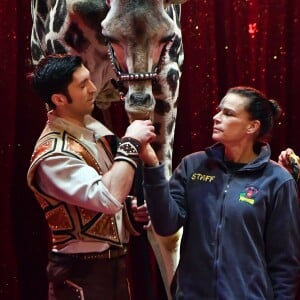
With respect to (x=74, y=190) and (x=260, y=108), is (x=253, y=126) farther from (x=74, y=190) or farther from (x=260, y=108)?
(x=74, y=190)

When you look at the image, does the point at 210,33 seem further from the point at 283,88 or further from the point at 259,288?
the point at 259,288

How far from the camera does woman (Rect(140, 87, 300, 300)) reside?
1.27 metres

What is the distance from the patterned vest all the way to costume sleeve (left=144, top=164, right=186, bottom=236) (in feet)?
0.32

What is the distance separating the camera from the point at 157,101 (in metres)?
1.66

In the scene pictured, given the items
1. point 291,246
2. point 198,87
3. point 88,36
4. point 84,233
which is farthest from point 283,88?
point 84,233

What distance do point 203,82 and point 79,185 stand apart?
1226 mm

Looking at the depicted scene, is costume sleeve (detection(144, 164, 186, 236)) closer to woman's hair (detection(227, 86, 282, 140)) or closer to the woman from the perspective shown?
the woman

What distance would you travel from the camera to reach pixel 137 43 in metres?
1.39

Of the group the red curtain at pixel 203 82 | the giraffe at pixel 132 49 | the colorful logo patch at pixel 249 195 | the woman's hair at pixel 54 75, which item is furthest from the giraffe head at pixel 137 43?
the red curtain at pixel 203 82

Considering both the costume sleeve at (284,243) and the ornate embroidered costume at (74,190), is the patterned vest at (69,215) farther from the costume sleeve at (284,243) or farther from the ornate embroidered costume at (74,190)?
the costume sleeve at (284,243)

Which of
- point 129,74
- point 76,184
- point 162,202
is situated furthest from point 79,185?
point 129,74

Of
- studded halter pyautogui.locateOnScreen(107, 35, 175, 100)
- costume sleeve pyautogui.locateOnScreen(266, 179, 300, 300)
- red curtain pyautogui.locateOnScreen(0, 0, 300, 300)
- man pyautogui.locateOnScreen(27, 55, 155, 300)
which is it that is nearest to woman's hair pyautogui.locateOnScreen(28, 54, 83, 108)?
man pyautogui.locateOnScreen(27, 55, 155, 300)

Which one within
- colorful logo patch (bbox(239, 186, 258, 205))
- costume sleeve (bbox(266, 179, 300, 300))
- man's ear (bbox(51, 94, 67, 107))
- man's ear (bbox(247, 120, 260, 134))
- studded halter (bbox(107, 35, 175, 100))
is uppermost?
studded halter (bbox(107, 35, 175, 100))

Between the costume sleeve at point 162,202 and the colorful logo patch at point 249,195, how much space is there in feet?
0.46
